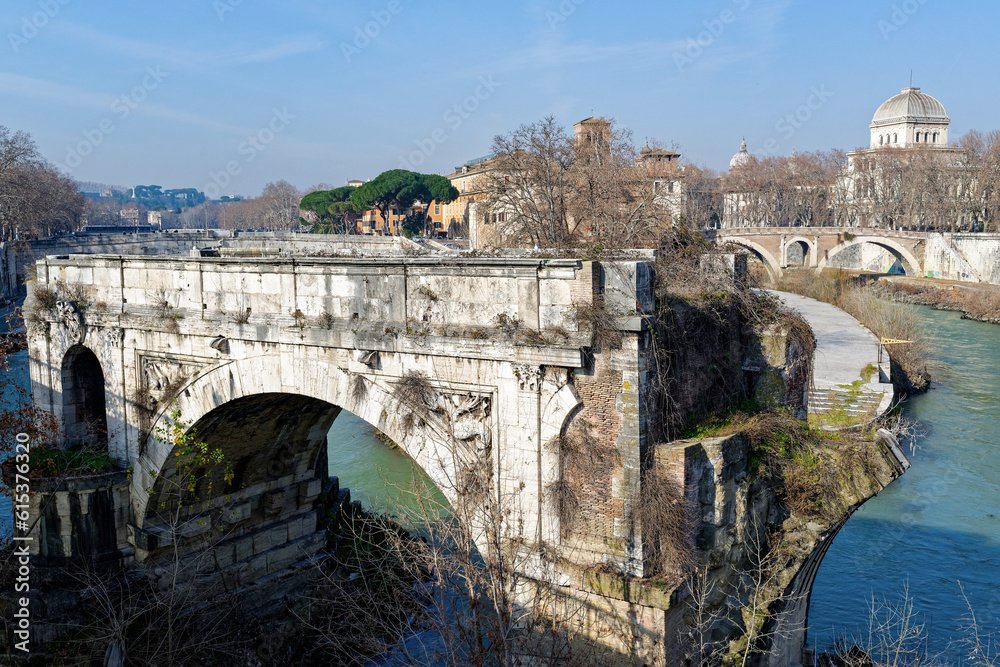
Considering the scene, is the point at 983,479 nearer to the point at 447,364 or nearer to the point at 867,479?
the point at 867,479

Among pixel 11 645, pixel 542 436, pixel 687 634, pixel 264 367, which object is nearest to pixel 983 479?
pixel 687 634

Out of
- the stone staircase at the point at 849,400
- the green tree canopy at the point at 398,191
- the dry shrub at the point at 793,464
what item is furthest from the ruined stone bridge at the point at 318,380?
the green tree canopy at the point at 398,191

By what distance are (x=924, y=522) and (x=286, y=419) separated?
12.9m

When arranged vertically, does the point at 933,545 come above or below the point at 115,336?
below

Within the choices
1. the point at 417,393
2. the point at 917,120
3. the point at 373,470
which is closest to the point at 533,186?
the point at 373,470

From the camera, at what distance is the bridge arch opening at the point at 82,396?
11859 mm

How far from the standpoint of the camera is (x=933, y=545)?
14922 millimetres

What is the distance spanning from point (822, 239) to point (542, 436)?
180 ft

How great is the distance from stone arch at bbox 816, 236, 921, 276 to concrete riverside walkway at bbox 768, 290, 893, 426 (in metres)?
25.6

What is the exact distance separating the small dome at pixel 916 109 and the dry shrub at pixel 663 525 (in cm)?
8396

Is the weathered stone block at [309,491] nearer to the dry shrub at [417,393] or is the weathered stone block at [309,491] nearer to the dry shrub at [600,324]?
the dry shrub at [417,393]

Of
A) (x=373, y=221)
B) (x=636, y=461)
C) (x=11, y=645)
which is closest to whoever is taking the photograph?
(x=636, y=461)

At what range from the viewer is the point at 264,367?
30.6 ft

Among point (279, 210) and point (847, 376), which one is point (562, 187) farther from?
point (279, 210)
